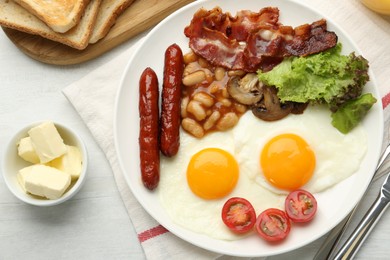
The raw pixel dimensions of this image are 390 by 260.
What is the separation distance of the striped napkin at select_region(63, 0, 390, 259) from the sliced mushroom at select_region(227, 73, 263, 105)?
0.76 metres

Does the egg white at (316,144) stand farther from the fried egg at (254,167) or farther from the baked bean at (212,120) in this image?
the baked bean at (212,120)

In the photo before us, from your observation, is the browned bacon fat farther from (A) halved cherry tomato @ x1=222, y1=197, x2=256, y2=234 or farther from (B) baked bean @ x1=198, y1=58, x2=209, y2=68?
(A) halved cherry tomato @ x1=222, y1=197, x2=256, y2=234

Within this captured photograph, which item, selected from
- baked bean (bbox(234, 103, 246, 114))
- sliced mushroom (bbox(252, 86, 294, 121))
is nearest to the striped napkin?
sliced mushroom (bbox(252, 86, 294, 121))

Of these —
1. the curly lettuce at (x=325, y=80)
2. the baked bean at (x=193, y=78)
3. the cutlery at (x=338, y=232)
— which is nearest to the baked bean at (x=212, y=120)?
the baked bean at (x=193, y=78)

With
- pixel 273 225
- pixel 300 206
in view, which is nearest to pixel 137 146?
pixel 273 225

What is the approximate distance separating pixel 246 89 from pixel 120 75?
0.93m

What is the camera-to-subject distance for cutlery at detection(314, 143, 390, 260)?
414cm

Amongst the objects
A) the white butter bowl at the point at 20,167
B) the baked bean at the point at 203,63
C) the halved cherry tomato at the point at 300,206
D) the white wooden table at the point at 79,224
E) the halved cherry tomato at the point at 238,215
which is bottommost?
the white wooden table at the point at 79,224

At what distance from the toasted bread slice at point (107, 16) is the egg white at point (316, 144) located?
120 centimetres

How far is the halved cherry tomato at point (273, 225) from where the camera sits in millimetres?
3926

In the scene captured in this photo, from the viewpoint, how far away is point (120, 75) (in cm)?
438

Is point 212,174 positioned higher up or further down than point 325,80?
further down

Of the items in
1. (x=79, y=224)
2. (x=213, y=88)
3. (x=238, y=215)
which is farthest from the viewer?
(x=79, y=224)

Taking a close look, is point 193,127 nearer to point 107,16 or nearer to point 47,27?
point 107,16
